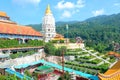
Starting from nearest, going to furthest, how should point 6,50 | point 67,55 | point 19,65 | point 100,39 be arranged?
point 19,65
point 6,50
point 67,55
point 100,39

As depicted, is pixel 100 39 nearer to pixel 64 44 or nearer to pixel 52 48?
pixel 64 44

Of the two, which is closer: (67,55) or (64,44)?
(67,55)

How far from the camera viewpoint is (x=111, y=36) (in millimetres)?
84375

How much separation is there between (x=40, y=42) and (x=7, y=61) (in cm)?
1310

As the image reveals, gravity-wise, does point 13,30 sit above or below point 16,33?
above

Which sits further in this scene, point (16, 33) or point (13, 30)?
point (13, 30)

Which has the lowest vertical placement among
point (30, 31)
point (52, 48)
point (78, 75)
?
point (78, 75)

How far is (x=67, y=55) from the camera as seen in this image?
36094mm

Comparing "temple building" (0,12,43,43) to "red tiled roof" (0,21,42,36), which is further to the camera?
"red tiled roof" (0,21,42,36)

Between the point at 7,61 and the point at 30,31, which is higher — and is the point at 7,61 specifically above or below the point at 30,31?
below

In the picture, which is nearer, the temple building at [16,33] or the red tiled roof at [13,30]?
the temple building at [16,33]

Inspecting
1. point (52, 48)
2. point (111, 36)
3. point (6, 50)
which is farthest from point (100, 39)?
point (6, 50)

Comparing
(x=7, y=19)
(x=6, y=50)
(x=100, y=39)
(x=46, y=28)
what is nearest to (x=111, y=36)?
(x=100, y=39)

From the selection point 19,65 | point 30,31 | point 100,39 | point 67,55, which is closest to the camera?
point 19,65
